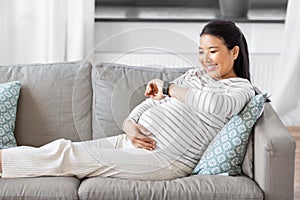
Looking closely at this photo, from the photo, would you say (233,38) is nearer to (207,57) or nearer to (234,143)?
(207,57)

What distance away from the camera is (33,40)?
4285 millimetres

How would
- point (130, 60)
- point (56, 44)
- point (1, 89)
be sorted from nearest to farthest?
point (1, 89) → point (130, 60) → point (56, 44)

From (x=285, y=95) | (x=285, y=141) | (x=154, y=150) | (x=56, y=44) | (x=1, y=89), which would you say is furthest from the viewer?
(x=285, y=95)

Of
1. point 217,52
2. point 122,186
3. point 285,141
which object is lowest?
point 122,186

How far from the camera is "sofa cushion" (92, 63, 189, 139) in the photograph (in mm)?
3059

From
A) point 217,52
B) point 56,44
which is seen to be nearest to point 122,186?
point 217,52

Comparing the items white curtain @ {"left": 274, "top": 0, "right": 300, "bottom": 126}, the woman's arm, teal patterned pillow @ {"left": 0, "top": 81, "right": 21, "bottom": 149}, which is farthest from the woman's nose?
white curtain @ {"left": 274, "top": 0, "right": 300, "bottom": 126}

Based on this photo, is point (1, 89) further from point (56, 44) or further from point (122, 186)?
point (56, 44)

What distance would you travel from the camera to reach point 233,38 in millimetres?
2912

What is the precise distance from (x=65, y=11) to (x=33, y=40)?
262mm

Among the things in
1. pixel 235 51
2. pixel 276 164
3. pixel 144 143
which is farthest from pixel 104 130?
pixel 276 164

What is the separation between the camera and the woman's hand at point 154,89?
2926mm

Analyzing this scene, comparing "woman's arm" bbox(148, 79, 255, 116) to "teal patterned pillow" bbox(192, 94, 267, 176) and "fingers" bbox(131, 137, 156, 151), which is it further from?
"fingers" bbox(131, 137, 156, 151)

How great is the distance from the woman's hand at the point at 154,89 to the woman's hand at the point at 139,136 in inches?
5.4
